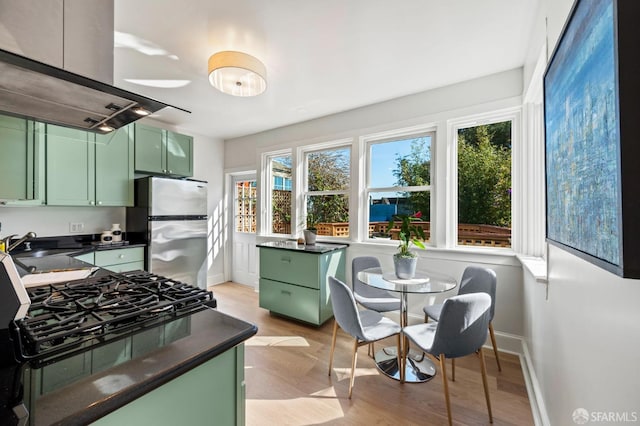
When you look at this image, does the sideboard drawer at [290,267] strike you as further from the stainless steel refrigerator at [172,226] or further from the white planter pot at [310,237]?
the stainless steel refrigerator at [172,226]

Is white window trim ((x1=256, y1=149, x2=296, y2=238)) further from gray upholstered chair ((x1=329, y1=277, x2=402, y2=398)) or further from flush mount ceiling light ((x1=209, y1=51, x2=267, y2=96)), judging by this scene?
gray upholstered chair ((x1=329, y1=277, x2=402, y2=398))

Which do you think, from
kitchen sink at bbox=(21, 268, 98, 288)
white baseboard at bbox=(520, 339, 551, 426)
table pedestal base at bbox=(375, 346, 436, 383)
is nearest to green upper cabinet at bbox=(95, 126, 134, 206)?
kitchen sink at bbox=(21, 268, 98, 288)

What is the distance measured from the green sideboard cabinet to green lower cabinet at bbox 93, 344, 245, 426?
80.3 inches

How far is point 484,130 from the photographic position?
2.67 m

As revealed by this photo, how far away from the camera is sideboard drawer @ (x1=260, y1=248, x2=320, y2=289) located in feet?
9.57

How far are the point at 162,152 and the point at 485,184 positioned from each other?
398 cm

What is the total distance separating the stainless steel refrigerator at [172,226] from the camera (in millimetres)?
3217

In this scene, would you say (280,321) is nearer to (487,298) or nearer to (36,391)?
(487,298)

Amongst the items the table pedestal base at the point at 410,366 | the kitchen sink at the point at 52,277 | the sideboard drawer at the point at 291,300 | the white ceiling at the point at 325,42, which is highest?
the white ceiling at the point at 325,42

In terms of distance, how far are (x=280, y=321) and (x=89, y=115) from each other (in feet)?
8.58

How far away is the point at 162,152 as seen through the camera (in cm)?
364

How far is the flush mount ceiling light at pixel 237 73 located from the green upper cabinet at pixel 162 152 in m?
1.82

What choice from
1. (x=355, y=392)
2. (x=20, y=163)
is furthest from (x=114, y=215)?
(x=355, y=392)

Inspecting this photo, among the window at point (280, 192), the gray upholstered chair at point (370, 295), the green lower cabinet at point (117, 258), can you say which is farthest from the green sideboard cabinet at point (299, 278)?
the green lower cabinet at point (117, 258)
